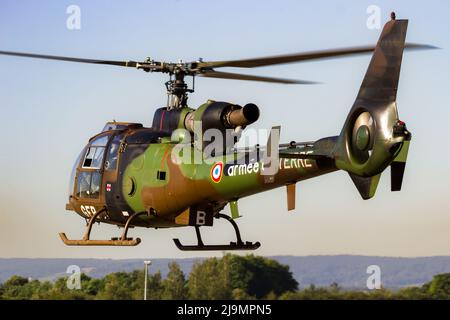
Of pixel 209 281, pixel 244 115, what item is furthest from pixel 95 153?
pixel 209 281

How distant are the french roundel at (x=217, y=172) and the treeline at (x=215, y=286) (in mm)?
10420

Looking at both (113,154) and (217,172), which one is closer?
(217,172)

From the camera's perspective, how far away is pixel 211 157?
23859mm

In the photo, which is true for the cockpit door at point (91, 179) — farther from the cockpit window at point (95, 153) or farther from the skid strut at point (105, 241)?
the skid strut at point (105, 241)

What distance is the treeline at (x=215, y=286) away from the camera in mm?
34719

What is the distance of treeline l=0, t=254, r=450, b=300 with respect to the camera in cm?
3472

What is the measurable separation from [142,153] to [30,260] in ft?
86.3

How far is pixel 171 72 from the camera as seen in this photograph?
25.6m

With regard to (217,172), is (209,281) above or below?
below

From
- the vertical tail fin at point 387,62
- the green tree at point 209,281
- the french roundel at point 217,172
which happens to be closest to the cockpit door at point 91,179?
the french roundel at point 217,172

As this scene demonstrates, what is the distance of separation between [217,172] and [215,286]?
16.4 metres

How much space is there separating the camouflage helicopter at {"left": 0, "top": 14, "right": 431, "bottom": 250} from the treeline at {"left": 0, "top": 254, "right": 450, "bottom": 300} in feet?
31.4

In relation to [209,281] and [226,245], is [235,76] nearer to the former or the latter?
[226,245]
